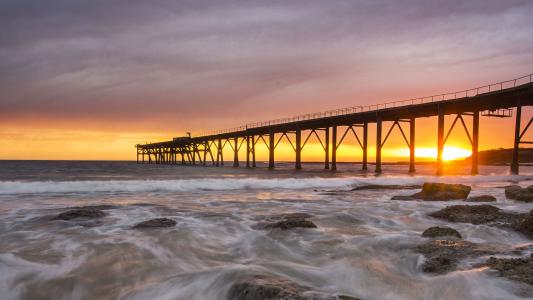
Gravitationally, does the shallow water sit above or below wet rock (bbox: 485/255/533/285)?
below

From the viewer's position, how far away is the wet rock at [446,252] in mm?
4477

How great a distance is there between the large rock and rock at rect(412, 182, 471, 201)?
942 cm

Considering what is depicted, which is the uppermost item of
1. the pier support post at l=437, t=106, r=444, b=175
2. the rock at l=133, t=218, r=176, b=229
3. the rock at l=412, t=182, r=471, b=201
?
the pier support post at l=437, t=106, r=444, b=175

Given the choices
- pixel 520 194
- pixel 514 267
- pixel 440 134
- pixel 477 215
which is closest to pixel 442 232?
pixel 514 267

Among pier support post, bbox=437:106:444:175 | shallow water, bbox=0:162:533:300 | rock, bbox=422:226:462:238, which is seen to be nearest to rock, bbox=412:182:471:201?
shallow water, bbox=0:162:533:300

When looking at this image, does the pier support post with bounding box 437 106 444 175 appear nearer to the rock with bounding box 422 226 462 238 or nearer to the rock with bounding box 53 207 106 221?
the rock with bounding box 422 226 462 238

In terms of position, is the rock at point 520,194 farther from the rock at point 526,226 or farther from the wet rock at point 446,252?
the wet rock at point 446,252

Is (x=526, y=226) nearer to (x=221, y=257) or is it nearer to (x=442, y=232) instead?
(x=442, y=232)

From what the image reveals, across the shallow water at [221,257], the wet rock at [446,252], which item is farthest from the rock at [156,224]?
the wet rock at [446,252]

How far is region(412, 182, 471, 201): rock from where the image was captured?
1191cm

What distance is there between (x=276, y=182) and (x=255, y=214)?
12.4m

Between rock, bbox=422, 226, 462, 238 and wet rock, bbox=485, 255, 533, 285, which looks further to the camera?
rock, bbox=422, 226, 462, 238

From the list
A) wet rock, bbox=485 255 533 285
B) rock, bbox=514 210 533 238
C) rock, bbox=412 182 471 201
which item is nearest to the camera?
wet rock, bbox=485 255 533 285

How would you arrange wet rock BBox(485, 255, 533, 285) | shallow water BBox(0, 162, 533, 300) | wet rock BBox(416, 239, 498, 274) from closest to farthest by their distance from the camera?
wet rock BBox(485, 255, 533, 285) → shallow water BBox(0, 162, 533, 300) → wet rock BBox(416, 239, 498, 274)
